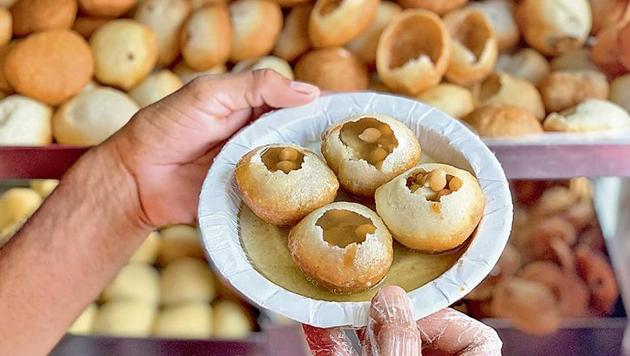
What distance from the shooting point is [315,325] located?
94 cm

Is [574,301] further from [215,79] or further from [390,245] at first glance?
[215,79]

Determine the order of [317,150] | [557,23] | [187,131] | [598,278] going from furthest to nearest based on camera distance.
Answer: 1. [557,23]
2. [598,278]
3. [187,131]
4. [317,150]

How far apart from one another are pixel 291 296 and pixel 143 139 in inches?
20.2

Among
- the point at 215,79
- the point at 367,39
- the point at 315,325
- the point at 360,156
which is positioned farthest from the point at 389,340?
the point at 367,39

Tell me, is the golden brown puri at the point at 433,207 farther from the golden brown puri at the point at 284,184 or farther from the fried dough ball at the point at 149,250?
the fried dough ball at the point at 149,250

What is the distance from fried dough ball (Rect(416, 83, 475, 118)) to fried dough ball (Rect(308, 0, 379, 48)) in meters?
0.20

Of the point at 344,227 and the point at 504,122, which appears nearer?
the point at 344,227

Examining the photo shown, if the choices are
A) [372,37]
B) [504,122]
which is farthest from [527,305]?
[372,37]

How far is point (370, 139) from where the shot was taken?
1.08 meters

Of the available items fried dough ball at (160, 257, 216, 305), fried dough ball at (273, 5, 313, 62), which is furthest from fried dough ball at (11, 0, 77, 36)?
fried dough ball at (160, 257, 216, 305)

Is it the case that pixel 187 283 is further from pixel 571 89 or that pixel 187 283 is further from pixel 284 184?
pixel 571 89

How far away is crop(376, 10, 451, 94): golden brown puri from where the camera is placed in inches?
61.2

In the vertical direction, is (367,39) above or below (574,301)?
above

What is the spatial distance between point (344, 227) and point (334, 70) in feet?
2.18
